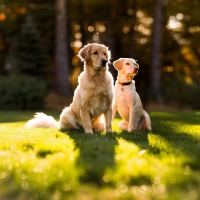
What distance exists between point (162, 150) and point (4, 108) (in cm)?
1303

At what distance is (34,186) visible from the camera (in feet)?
12.2

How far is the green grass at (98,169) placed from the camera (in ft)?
11.7

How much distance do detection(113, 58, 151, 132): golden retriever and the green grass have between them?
137 cm

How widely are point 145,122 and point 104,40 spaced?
2051cm

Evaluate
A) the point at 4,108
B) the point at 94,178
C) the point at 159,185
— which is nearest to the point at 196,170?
the point at 159,185

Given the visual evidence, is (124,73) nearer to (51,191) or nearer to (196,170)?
(196,170)

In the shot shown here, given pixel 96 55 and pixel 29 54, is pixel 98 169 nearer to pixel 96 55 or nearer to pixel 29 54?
pixel 96 55

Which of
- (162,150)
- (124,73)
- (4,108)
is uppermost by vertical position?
(124,73)

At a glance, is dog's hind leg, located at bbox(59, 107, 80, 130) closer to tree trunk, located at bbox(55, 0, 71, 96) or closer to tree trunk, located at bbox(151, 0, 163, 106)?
tree trunk, located at bbox(151, 0, 163, 106)

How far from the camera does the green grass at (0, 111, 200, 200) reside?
3.56 meters

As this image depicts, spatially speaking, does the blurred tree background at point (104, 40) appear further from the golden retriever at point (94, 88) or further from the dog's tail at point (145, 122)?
the golden retriever at point (94, 88)

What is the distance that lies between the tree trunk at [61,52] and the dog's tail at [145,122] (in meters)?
13.8

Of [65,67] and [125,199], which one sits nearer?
[125,199]

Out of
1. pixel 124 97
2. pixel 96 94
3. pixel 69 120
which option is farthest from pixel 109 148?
pixel 69 120
